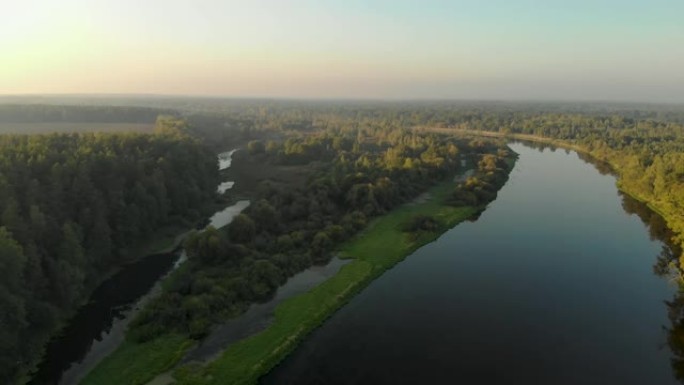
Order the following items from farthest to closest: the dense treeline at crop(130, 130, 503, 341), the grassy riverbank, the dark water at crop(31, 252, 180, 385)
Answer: the dense treeline at crop(130, 130, 503, 341)
the dark water at crop(31, 252, 180, 385)
the grassy riverbank

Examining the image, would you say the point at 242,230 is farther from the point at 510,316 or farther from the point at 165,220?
the point at 510,316

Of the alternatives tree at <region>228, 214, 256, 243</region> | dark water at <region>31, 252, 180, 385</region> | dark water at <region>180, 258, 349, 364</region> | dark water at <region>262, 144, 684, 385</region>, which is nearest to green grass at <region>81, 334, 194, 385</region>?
dark water at <region>180, 258, 349, 364</region>

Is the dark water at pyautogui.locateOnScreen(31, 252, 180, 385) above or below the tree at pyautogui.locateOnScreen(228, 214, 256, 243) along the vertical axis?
below

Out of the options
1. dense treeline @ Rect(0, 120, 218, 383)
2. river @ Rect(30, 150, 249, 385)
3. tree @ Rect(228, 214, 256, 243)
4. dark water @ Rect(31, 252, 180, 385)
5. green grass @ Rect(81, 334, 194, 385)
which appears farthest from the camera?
tree @ Rect(228, 214, 256, 243)

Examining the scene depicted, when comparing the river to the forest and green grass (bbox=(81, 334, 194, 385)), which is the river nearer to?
green grass (bbox=(81, 334, 194, 385))

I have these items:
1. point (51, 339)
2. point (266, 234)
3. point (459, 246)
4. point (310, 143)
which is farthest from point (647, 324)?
point (310, 143)

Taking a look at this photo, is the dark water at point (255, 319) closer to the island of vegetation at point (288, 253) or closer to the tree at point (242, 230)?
the island of vegetation at point (288, 253)

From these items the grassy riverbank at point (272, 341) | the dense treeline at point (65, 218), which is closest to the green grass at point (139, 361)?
the grassy riverbank at point (272, 341)

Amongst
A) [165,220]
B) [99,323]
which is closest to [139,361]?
[99,323]
